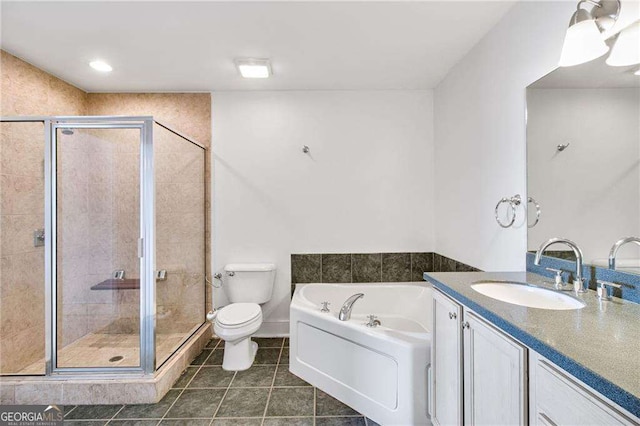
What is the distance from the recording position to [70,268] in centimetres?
235

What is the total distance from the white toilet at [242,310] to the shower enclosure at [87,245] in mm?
467

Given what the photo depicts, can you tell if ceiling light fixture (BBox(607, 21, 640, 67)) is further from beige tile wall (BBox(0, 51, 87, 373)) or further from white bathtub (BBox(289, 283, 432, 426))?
beige tile wall (BBox(0, 51, 87, 373))

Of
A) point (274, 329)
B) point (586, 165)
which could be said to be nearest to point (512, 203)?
point (586, 165)

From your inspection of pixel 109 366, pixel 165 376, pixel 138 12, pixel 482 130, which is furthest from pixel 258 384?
pixel 138 12

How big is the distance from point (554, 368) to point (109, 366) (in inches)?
102

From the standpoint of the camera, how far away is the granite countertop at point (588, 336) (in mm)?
646

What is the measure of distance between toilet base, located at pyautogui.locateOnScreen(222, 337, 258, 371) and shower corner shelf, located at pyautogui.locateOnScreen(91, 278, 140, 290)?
89cm

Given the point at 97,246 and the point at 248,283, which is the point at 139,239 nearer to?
the point at 97,246

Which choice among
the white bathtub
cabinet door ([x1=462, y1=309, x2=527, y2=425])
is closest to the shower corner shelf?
the white bathtub

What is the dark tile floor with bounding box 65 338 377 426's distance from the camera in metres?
1.87

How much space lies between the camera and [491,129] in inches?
80.4

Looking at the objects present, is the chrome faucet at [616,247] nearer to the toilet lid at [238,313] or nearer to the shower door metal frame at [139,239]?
the toilet lid at [238,313]

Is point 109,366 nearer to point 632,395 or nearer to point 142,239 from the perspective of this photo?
point 142,239

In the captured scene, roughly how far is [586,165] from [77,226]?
3308 mm
